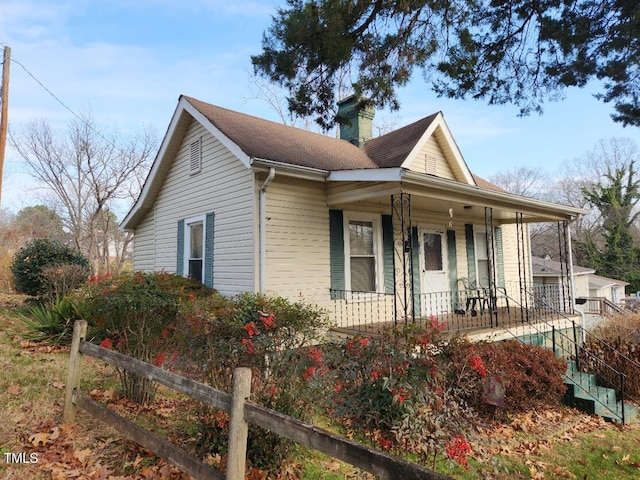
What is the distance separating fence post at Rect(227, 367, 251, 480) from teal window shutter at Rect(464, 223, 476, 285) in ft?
31.6

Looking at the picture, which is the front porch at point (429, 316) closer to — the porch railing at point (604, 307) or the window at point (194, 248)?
the window at point (194, 248)

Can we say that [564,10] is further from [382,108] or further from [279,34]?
[279,34]

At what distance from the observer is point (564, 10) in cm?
585

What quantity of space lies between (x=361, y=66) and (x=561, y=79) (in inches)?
133

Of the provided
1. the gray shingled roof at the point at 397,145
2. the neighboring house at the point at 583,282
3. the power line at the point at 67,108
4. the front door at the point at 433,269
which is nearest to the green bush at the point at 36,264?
the power line at the point at 67,108

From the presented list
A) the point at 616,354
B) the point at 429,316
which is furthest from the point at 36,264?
the point at 616,354

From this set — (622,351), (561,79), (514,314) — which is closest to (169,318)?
(561,79)

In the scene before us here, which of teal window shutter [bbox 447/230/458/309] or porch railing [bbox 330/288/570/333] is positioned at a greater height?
teal window shutter [bbox 447/230/458/309]

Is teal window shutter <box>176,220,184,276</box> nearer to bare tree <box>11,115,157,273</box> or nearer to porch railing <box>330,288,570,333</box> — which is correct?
porch railing <box>330,288,570,333</box>

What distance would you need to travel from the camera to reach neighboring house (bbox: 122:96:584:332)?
7.09 meters

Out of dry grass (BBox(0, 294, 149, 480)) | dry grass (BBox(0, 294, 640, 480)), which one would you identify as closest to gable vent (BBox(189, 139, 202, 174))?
dry grass (BBox(0, 294, 640, 480))

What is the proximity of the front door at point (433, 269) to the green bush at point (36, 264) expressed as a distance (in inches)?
364

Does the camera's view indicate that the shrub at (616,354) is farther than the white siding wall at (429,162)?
No

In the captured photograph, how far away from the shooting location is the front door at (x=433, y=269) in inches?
380
